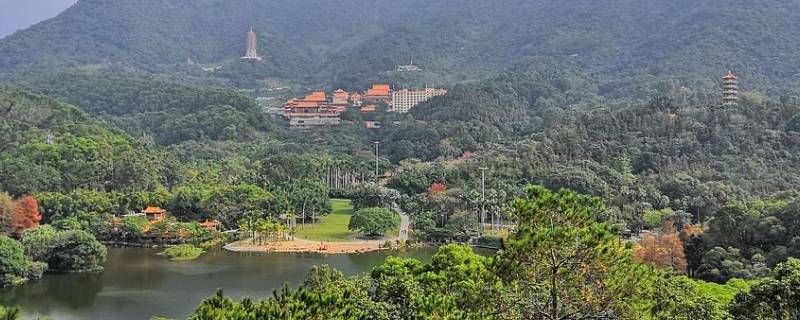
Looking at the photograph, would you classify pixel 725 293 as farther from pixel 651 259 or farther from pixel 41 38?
pixel 41 38

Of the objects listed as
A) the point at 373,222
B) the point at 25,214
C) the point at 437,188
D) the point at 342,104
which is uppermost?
the point at 342,104

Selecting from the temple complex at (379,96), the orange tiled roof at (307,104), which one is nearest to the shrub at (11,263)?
the orange tiled roof at (307,104)

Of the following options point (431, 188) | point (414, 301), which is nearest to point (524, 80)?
point (431, 188)

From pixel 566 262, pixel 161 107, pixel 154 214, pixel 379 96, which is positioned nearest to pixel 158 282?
pixel 154 214

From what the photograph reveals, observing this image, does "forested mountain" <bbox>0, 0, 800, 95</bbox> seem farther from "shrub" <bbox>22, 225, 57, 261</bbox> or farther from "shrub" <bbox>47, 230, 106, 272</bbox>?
"shrub" <bbox>22, 225, 57, 261</bbox>

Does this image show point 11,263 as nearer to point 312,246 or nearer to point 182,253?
point 182,253

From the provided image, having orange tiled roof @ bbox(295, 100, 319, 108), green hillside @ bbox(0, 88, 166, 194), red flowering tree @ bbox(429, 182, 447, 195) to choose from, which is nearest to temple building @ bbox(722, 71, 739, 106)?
red flowering tree @ bbox(429, 182, 447, 195)
